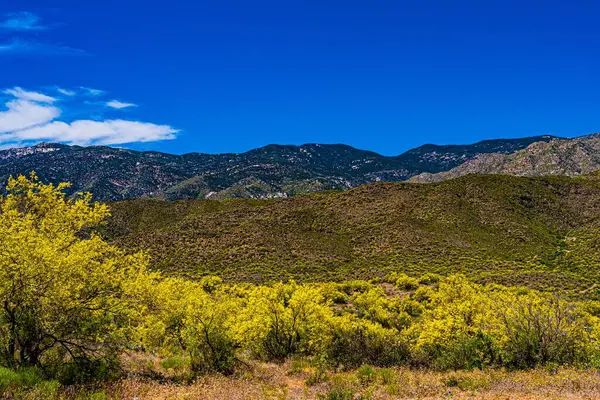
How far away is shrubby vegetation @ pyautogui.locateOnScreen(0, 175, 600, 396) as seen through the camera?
11695 millimetres

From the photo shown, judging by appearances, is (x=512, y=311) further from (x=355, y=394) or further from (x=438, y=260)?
(x=438, y=260)

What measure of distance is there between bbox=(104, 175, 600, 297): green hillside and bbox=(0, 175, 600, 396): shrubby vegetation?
101ft

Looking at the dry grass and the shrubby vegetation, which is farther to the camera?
the shrubby vegetation

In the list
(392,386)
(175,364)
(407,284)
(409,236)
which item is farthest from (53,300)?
(409,236)

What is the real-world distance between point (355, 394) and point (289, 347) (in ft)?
25.7

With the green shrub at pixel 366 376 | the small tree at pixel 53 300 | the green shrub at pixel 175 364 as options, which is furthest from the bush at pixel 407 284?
the small tree at pixel 53 300

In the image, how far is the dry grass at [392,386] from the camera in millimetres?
10992

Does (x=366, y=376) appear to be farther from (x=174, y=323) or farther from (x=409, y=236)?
(x=409, y=236)

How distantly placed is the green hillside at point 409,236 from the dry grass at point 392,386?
34.8m

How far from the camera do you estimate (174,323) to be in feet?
58.7

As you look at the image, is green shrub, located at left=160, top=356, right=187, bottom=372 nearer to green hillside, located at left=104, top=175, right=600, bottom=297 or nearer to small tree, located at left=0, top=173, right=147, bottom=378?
small tree, located at left=0, top=173, right=147, bottom=378

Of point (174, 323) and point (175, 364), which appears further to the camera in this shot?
point (174, 323)

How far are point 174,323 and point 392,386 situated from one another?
1011cm

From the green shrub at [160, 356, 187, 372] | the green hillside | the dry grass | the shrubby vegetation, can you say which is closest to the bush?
the green hillside
